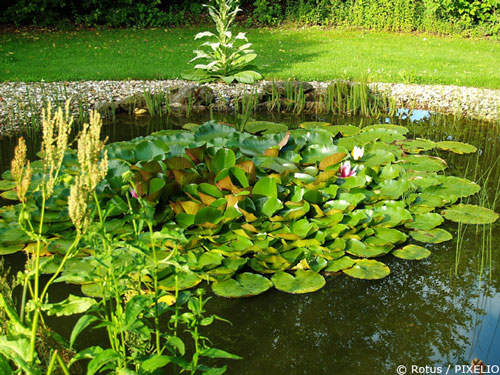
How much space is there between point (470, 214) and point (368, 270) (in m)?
1.07

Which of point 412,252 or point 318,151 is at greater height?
point 318,151

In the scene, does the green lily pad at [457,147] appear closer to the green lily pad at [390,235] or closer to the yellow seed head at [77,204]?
the green lily pad at [390,235]

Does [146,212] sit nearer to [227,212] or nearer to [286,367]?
[286,367]

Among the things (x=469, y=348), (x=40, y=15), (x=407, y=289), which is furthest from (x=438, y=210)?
(x=40, y=15)

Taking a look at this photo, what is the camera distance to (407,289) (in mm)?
2576

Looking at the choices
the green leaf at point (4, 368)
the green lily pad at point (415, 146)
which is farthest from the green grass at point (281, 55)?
the green leaf at point (4, 368)

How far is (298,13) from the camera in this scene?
13.2 m

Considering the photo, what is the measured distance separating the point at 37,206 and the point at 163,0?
38.9 ft

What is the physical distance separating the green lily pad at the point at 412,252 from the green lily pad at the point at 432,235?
10cm

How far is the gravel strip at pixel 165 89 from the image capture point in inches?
217

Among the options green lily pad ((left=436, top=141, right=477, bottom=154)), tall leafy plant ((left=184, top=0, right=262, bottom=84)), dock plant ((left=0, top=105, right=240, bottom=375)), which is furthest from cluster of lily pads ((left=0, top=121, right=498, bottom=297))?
tall leafy plant ((left=184, top=0, right=262, bottom=84))

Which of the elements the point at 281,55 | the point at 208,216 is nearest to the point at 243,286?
the point at 208,216

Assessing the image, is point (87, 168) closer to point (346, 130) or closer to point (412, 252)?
point (412, 252)

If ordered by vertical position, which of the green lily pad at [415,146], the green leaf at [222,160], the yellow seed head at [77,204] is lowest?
the green lily pad at [415,146]
